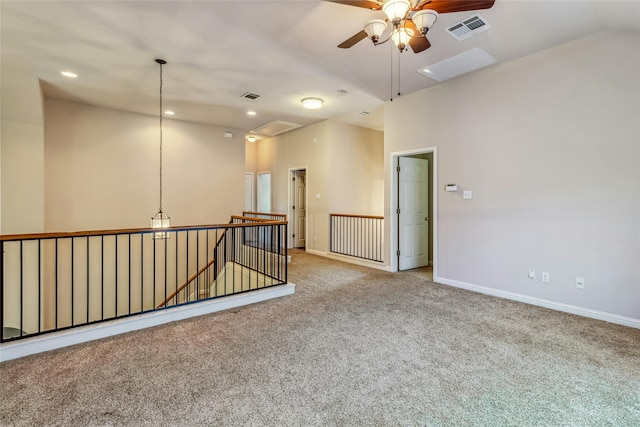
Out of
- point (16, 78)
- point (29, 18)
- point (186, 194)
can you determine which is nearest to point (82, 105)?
point (16, 78)

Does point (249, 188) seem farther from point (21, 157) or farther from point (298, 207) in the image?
point (21, 157)

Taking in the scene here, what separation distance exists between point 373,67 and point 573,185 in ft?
9.03

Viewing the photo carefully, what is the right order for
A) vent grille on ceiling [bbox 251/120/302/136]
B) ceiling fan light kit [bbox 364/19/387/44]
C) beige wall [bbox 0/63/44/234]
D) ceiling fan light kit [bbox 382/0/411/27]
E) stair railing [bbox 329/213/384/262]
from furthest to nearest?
vent grille on ceiling [bbox 251/120/302/136] < stair railing [bbox 329/213/384/262] < beige wall [bbox 0/63/44/234] < ceiling fan light kit [bbox 364/19/387/44] < ceiling fan light kit [bbox 382/0/411/27]

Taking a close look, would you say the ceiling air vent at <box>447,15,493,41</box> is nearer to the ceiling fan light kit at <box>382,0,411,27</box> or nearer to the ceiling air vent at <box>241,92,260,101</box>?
the ceiling fan light kit at <box>382,0,411,27</box>

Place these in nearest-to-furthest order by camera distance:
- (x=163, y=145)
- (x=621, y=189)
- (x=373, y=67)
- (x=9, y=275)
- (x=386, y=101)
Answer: (x=621, y=189), (x=373, y=67), (x=9, y=275), (x=386, y=101), (x=163, y=145)

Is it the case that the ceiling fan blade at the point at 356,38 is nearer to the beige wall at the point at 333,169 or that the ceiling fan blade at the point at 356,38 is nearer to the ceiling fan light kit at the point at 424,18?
the ceiling fan light kit at the point at 424,18

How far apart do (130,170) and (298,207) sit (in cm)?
385

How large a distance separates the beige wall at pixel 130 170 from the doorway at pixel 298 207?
4.28 feet

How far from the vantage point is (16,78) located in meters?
4.16

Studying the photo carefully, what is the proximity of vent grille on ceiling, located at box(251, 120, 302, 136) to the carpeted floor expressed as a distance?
4780 mm

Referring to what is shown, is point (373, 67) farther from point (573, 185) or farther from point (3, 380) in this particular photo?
point (3, 380)

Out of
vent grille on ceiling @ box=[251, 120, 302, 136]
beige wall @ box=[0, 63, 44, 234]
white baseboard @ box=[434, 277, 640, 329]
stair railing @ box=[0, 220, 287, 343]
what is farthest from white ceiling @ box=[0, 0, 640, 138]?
white baseboard @ box=[434, 277, 640, 329]

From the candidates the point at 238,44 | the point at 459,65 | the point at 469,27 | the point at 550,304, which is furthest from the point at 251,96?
the point at 550,304

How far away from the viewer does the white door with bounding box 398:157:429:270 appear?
5512mm
